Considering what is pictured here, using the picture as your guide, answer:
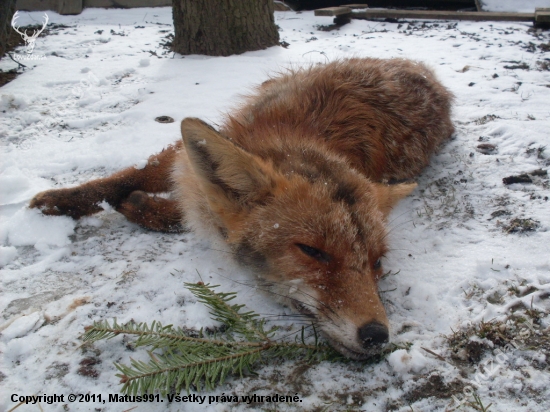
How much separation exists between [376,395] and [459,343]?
0.55 m

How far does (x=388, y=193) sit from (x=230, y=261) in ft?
3.88

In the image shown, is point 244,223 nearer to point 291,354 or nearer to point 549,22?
point 291,354

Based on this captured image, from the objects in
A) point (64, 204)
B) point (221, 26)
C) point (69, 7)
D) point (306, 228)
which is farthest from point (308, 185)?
point (69, 7)

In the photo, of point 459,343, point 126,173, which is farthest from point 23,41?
point 459,343

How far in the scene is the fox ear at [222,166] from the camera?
2312mm

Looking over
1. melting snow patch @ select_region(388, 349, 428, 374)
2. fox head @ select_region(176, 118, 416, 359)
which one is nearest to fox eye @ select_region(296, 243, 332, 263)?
fox head @ select_region(176, 118, 416, 359)

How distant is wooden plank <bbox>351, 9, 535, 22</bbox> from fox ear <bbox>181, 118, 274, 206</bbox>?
30.9 feet

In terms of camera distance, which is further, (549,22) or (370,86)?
(549,22)

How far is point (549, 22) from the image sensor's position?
27.2ft

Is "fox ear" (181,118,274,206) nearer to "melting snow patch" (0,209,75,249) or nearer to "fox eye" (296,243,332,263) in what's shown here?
"fox eye" (296,243,332,263)

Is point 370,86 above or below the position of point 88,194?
above

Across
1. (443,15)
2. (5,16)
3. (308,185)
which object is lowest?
(308,185)

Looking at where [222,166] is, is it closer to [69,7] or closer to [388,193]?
[388,193]

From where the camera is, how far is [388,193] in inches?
111
